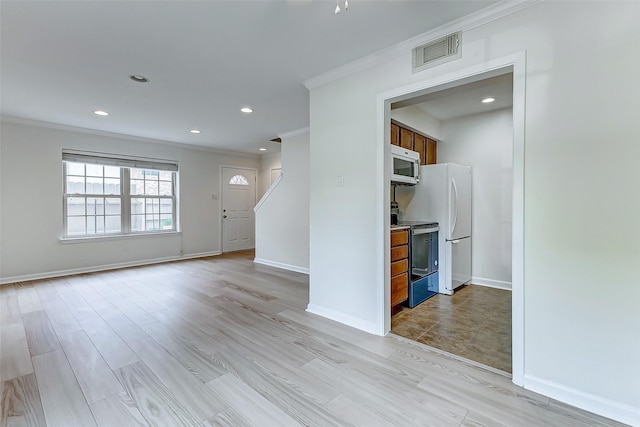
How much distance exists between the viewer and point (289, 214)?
527 cm

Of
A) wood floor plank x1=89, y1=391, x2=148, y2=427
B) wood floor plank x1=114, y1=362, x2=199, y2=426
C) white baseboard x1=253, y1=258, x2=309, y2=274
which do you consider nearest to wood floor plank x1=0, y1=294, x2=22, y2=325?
wood floor plank x1=114, y1=362, x2=199, y2=426

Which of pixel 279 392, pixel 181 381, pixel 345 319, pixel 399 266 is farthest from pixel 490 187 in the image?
pixel 181 381

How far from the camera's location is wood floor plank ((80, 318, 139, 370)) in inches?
83.4

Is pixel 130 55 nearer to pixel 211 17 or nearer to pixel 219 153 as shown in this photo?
pixel 211 17

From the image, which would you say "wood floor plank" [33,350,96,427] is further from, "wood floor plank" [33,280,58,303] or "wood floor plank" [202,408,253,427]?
"wood floor plank" [33,280,58,303]

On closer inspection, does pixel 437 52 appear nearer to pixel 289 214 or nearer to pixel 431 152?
pixel 431 152

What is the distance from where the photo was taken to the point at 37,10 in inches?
73.7

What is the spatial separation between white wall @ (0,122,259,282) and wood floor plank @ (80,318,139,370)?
2752 mm

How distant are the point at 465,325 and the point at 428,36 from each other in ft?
8.38

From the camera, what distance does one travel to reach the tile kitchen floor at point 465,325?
2234mm

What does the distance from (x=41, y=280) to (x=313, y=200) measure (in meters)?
4.63

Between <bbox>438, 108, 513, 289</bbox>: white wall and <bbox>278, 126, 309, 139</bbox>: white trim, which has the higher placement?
<bbox>278, 126, 309, 139</bbox>: white trim

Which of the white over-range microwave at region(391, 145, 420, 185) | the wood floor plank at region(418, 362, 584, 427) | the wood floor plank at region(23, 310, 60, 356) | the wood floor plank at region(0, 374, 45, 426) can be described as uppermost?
the white over-range microwave at region(391, 145, 420, 185)

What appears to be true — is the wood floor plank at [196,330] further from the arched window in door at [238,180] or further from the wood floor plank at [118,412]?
the arched window in door at [238,180]
